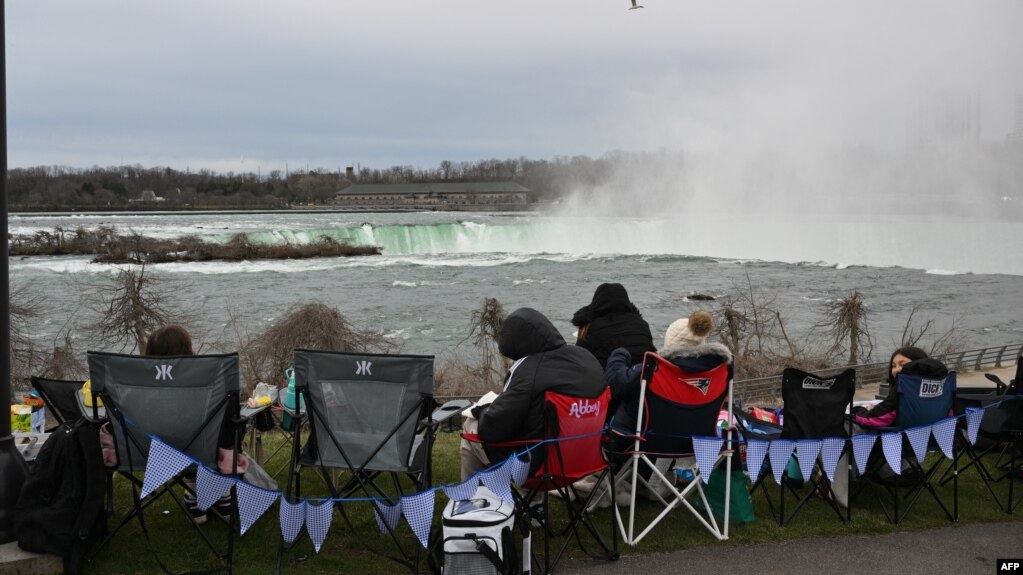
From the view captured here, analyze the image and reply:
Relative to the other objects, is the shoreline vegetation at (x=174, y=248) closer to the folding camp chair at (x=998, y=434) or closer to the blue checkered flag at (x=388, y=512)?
the blue checkered flag at (x=388, y=512)

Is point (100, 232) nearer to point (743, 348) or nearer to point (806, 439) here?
point (743, 348)

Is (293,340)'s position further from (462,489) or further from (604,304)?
(462,489)

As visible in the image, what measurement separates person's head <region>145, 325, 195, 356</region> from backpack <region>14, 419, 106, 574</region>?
0.67 metres

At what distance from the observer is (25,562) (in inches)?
173

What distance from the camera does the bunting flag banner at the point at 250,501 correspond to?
464 cm

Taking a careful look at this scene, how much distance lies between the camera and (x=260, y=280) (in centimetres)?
4622

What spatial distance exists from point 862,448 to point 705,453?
1.15 metres

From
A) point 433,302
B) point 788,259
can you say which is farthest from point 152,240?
point 788,259

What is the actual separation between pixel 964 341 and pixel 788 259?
35.2m

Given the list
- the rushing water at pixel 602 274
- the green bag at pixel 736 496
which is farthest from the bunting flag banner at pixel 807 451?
the rushing water at pixel 602 274

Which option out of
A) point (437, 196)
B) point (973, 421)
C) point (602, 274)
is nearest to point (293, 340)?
point (973, 421)

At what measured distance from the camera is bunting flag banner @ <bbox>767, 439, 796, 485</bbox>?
5.31 meters

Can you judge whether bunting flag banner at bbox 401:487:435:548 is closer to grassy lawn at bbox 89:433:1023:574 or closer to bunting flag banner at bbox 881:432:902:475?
grassy lawn at bbox 89:433:1023:574

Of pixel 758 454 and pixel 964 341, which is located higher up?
pixel 758 454
